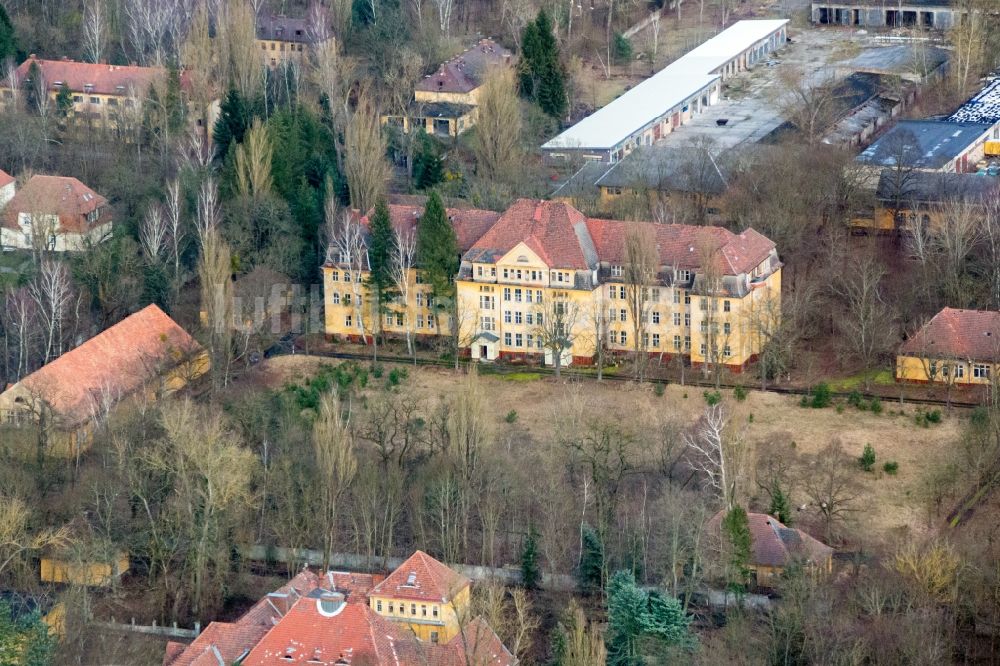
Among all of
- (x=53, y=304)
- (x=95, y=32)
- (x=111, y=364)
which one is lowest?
(x=111, y=364)

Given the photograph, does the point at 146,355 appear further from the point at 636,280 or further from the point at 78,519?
the point at 636,280

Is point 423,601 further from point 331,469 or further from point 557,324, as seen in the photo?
point 557,324

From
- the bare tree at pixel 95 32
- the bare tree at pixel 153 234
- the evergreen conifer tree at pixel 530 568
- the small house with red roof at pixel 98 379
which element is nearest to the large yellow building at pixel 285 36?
the bare tree at pixel 95 32

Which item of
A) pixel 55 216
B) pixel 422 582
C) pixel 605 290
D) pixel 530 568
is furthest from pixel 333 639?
pixel 55 216

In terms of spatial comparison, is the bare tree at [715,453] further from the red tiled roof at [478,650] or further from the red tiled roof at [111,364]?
the red tiled roof at [111,364]

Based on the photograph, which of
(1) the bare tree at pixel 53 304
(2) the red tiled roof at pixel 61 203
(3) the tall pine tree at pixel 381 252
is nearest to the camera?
(1) the bare tree at pixel 53 304

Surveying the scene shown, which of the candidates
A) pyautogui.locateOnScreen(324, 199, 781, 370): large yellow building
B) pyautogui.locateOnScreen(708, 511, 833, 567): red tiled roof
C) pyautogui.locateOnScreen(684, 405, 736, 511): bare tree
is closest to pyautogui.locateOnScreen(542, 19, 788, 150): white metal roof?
pyautogui.locateOnScreen(324, 199, 781, 370): large yellow building
